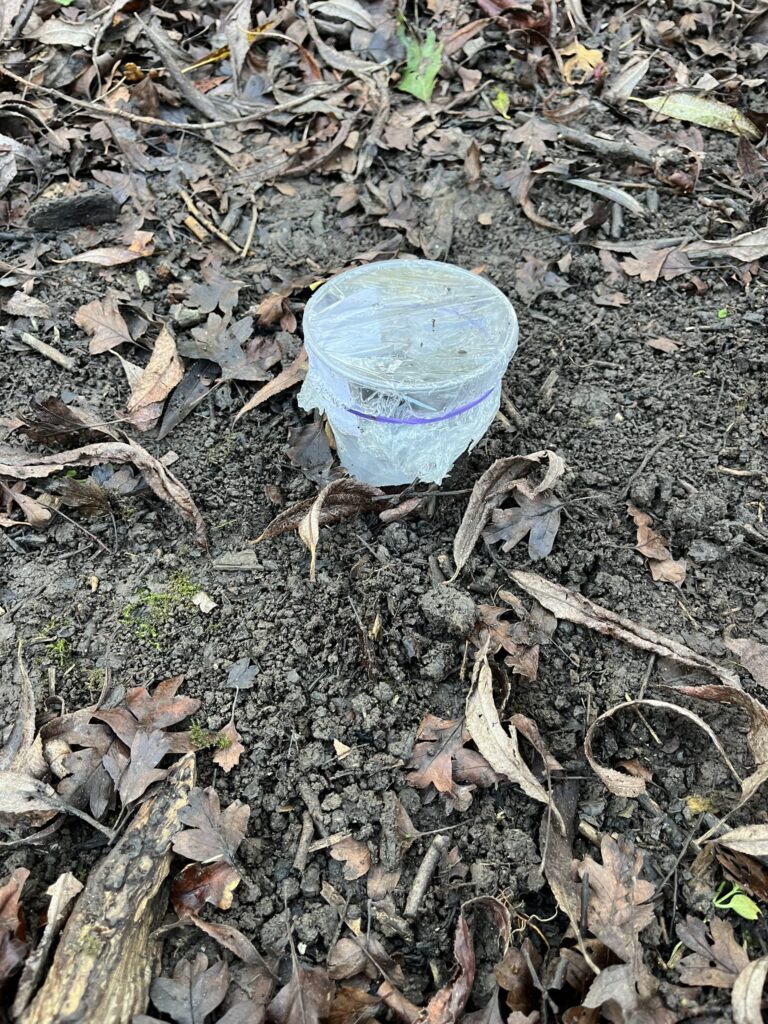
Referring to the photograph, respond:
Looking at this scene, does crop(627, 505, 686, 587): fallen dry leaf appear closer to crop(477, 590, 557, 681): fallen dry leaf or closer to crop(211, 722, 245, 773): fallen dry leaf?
crop(477, 590, 557, 681): fallen dry leaf

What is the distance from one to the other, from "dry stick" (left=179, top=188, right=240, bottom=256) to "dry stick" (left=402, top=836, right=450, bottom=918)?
240 cm

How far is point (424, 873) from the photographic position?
185 centimetres

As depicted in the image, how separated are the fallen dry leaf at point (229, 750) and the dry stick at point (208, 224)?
204cm

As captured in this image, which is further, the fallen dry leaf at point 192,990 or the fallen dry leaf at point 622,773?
the fallen dry leaf at point 622,773

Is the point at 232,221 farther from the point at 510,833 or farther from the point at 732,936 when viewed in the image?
the point at 732,936

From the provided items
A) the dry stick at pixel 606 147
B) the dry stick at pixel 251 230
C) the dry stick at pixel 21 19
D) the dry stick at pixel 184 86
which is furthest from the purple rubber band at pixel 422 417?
the dry stick at pixel 21 19

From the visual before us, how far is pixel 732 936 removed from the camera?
5.73 feet

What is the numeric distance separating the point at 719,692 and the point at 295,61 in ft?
11.3

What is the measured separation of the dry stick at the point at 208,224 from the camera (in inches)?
129

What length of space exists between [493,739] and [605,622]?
1.57ft

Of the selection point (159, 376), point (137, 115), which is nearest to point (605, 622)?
point (159, 376)

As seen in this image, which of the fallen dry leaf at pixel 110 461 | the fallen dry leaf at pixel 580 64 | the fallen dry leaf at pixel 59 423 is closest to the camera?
the fallen dry leaf at pixel 110 461

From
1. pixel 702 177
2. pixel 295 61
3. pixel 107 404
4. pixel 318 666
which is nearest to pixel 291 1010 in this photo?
pixel 318 666

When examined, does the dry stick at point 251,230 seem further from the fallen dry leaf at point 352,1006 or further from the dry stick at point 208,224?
the fallen dry leaf at point 352,1006
